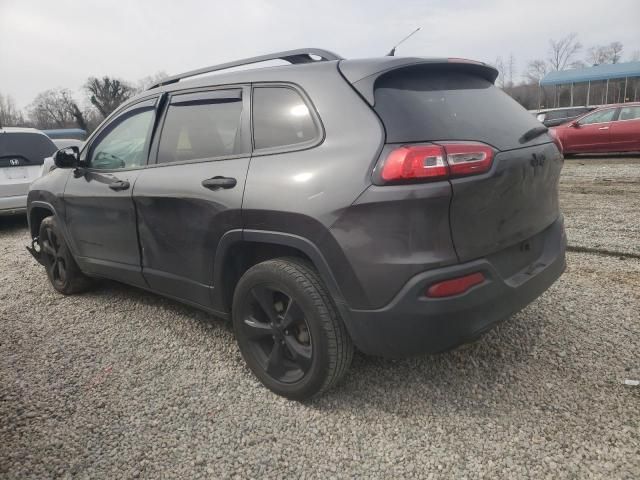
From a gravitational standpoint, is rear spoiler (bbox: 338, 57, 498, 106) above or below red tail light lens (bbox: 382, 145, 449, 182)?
above

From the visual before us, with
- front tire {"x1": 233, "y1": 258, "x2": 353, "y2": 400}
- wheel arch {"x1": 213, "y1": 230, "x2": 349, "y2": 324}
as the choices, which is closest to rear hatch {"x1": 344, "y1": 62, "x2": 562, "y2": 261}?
wheel arch {"x1": 213, "y1": 230, "x2": 349, "y2": 324}

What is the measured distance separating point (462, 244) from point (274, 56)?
5.00ft

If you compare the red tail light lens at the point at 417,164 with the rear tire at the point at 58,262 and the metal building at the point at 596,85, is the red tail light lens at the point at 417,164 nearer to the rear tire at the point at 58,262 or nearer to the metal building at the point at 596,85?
the rear tire at the point at 58,262

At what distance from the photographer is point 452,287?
6.39 feet

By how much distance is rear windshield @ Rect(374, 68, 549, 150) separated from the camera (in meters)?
2.03

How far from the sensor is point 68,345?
10.5 feet

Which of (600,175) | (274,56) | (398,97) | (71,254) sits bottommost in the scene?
(600,175)

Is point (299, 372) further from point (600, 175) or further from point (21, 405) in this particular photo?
point (600, 175)

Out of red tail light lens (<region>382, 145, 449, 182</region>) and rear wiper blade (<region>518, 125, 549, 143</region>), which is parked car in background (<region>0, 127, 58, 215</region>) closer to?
red tail light lens (<region>382, 145, 449, 182</region>)

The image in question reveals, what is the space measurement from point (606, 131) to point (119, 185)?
1260 centimetres

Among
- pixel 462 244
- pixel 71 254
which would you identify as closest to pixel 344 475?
pixel 462 244

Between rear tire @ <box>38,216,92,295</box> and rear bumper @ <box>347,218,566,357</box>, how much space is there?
9.90 ft

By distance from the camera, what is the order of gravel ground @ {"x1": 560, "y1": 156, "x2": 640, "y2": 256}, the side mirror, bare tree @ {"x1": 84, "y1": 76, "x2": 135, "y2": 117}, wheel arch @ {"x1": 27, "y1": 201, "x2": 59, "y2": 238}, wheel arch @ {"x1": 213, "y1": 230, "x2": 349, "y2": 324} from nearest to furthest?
wheel arch @ {"x1": 213, "y1": 230, "x2": 349, "y2": 324}, the side mirror, wheel arch @ {"x1": 27, "y1": 201, "x2": 59, "y2": 238}, gravel ground @ {"x1": 560, "y1": 156, "x2": 640, "y2": 256}, bare tree @ {"x1": 84, "y1": 76, "x2": 135, "y2": 117}

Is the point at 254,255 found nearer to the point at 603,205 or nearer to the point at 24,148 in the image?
the point at 603,205
